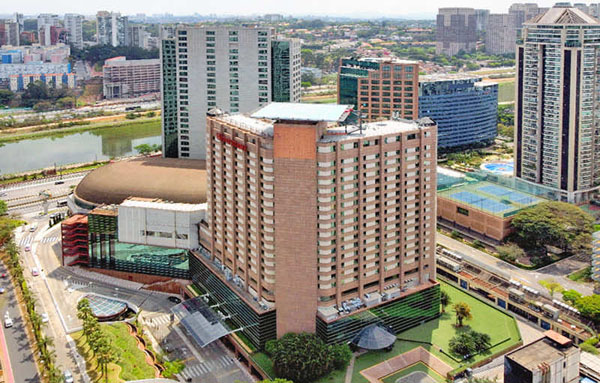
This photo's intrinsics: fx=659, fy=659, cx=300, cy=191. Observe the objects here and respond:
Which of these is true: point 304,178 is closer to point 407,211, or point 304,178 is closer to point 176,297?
point 407,211

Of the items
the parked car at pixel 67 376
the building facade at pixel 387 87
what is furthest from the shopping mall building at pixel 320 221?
the building facade at pixel 387 87

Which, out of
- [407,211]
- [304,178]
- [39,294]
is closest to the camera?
[304,178]

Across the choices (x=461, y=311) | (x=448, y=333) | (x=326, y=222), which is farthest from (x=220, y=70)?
(x=448, y=333)

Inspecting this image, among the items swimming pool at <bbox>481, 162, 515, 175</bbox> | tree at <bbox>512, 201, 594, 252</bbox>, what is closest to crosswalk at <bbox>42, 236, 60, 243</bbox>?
tree at <bbox>512, 201, 594, 252</bbox>

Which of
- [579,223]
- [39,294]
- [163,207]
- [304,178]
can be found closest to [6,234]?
[39,294]

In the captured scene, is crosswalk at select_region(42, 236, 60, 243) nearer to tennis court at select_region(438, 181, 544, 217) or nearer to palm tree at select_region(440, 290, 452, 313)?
palm tree at select_region(440, 290, 452, 313)

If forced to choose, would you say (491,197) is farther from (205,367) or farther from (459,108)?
(205,367)

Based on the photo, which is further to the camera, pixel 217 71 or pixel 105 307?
pixel 217 71
